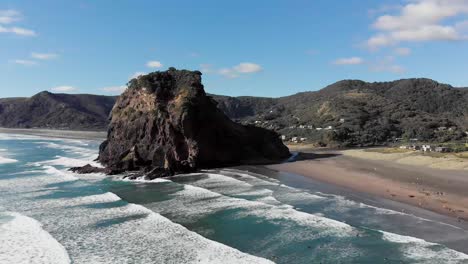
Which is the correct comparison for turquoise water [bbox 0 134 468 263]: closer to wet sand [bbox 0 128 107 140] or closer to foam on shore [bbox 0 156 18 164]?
foam on shore [bbox 0 156 18 164]

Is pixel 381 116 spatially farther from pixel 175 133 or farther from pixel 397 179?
pixel 397 179

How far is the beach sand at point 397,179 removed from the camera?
2636 centimetres

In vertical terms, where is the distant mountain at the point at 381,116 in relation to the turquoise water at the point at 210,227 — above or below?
above

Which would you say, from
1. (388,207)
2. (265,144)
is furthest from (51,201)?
(265,144)

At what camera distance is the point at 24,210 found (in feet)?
88.9

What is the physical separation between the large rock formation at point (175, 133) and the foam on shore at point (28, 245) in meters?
17.8

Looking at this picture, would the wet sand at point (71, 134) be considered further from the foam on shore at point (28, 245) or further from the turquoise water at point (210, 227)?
the foam on shore at point (28, 245)

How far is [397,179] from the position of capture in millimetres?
35125

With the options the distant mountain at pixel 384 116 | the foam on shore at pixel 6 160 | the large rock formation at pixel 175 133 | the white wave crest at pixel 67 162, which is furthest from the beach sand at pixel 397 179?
the foam on shore at pixel 6 160

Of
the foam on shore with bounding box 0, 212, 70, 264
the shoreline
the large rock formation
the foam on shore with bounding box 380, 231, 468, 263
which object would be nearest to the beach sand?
the shoreline

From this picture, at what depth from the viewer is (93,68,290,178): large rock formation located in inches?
1793

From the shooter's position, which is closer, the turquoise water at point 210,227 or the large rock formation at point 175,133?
the turquoise water at point 210,227

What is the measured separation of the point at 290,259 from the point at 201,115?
31364 mm

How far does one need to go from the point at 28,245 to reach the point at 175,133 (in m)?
27.0
